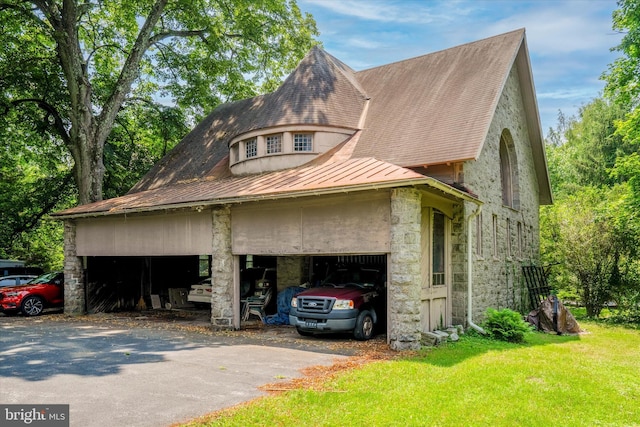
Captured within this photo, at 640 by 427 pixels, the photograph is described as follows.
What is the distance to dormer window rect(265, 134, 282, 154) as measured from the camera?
672 inches

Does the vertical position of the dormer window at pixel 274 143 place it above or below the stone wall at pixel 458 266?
above

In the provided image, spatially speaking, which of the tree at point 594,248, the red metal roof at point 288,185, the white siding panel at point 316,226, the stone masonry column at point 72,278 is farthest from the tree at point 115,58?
the tree at point 594,248

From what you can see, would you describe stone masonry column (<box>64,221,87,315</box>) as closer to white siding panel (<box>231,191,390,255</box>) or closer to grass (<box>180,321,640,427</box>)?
white siding panel (<box>231,191,390,255</box>)

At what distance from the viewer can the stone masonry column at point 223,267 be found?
1355cm

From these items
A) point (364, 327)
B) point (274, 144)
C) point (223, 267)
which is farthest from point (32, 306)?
point (364, 327)

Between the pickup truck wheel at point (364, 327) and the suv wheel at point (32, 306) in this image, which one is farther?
the suv wheel at point (32, 306)

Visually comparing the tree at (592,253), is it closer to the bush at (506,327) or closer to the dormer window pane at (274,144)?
the bush at (506,327)

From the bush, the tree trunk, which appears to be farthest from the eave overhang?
the tree trunk

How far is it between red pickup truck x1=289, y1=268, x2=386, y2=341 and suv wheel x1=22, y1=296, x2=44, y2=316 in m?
11.1

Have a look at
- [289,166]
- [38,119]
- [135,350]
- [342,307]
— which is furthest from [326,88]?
[38,119]

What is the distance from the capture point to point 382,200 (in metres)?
10.8

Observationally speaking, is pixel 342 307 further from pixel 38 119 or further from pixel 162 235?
pixel 38 119

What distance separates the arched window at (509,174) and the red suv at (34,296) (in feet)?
55.3

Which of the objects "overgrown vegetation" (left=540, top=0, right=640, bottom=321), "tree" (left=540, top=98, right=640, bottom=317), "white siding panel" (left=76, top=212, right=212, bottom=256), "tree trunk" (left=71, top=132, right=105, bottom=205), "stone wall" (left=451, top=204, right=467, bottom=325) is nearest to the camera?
"stone wall" (left=451, top=204, right=467, bottom=325)
